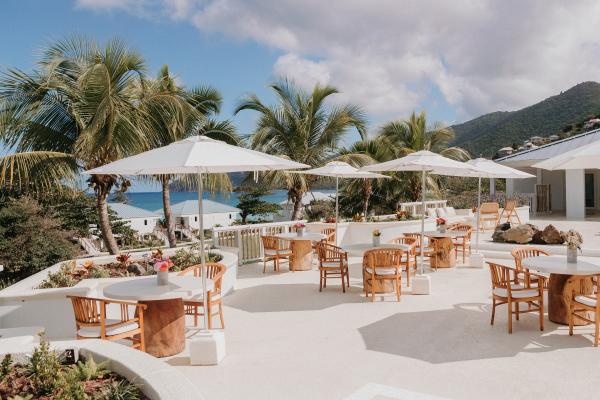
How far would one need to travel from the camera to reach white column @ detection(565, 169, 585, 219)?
1945 cm

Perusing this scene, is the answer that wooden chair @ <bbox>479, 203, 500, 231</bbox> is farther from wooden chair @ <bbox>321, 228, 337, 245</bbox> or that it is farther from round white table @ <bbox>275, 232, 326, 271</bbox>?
round white table @ <bbox>275, 232, 326, 271</bbox>

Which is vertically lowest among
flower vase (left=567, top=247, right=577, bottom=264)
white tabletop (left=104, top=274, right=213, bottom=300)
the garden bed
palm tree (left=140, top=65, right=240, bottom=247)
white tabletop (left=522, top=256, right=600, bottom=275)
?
the garden bed

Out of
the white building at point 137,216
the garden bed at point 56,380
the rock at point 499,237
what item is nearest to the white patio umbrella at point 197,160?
the garden bed at point 56,380

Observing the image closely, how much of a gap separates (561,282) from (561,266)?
36 cm

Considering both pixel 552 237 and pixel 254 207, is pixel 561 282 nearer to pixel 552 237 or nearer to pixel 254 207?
pixel 552 237

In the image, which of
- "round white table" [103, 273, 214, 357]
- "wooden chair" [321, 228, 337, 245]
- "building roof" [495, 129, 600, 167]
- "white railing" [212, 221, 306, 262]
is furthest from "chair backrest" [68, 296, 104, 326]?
"building roof" [495, 129, 600, 167]

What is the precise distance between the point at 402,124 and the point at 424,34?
22.7 feet

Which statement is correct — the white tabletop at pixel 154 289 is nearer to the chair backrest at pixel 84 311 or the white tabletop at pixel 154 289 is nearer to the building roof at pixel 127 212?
the chair backrest at pixel 84 311

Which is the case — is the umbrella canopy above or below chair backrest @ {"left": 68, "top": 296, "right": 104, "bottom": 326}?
above

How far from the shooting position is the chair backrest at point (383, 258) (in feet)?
25.3

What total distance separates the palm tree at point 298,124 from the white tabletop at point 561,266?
9.79 meters

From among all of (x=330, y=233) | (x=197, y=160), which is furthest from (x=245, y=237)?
(x=197, y=160)

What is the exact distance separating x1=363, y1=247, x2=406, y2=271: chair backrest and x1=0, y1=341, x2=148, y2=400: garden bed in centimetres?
524

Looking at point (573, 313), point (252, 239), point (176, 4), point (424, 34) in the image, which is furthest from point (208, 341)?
point (424, 34)
